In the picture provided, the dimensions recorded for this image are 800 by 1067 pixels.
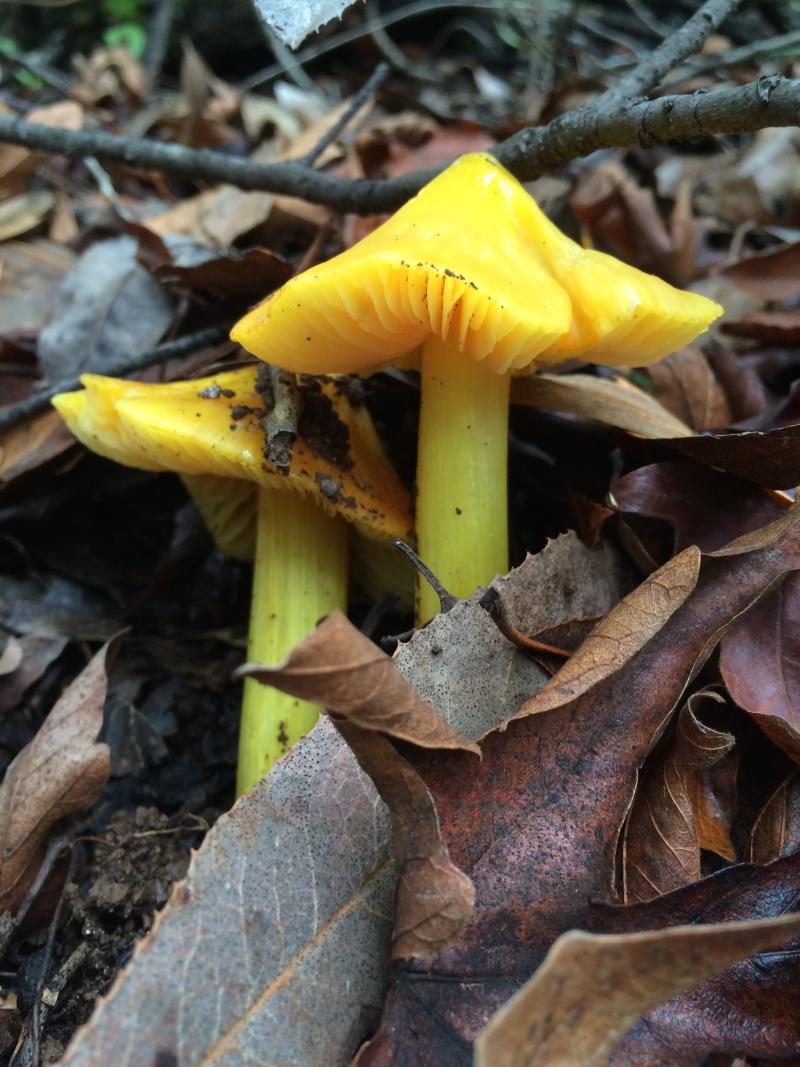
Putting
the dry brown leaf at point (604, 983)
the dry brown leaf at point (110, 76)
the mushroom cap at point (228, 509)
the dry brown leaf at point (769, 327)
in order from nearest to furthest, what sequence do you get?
the dry brown leaf at point (604, 983), the mushroom cap at point (228, 509), the dry brown leaf at point (769, 327), the dry brown leaf at point (110, 76)

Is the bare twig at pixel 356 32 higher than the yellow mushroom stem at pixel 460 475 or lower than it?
higher

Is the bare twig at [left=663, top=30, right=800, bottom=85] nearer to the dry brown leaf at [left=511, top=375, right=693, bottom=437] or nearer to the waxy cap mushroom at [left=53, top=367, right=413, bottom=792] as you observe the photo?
the dry brown leaf at [left=511, top=375, right=693, bottom=437]

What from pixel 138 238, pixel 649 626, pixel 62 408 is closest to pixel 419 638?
pixel 649 626

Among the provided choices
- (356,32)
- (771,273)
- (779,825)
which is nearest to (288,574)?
(779,825)

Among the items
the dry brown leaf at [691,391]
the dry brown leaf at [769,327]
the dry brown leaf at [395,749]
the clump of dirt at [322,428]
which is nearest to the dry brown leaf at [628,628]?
the dry brown leaf at [395,749]

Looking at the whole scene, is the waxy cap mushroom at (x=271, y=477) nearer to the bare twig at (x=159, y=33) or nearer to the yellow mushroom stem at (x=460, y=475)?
the yellow mushroom stem at (x=460, y=475)

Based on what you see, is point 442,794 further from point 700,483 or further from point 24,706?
point 24,706
